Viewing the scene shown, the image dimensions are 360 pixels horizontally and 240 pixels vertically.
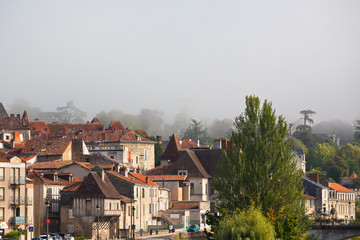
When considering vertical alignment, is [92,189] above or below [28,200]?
above

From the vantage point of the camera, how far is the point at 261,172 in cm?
7250

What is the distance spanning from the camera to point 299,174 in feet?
247

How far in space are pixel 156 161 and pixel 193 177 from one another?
30.9 meters

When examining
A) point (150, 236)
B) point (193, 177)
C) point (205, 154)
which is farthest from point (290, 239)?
point (205, 154)

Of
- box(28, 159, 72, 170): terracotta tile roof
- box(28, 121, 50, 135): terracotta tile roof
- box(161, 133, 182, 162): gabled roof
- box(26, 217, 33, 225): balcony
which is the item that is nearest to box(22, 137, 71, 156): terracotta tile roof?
box(28, 159, 72, 170): terracotta tile roof

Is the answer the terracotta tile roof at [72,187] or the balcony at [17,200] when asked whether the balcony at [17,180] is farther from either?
the terracotta tile roof at [72,187]

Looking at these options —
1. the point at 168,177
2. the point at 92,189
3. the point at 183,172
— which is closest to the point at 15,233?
the point at 92,189

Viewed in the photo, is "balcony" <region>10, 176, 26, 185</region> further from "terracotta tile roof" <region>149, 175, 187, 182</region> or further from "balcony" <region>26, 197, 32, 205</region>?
"terracotta tile roof" <region>149, 175, 187, 182</region>

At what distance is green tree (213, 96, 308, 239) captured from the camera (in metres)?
71.6

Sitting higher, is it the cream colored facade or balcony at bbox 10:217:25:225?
the cream colored facade

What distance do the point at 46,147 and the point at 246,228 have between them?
164ft

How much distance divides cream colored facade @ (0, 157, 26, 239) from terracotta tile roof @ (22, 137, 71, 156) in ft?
86.4

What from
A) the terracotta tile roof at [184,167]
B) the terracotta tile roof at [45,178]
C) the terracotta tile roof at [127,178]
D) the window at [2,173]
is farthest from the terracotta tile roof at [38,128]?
the window at [2,173]

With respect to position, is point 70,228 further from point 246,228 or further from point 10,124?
point 10,124
